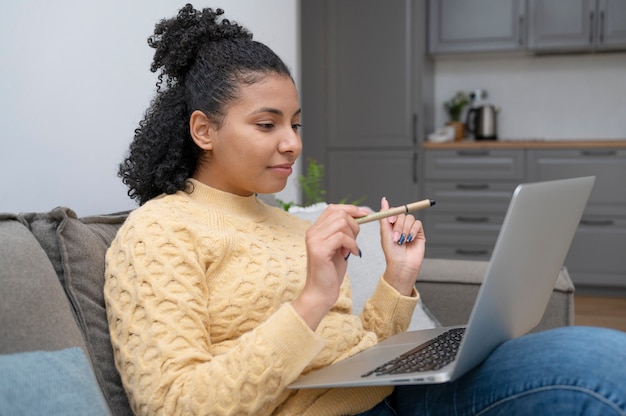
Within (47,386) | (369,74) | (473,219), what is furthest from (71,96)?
(473,219)

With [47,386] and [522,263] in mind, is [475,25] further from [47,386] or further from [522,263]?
[47,386]

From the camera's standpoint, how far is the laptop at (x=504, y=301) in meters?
0.93

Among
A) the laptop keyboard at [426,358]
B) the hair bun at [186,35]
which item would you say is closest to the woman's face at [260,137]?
the hair bun at [186,35]

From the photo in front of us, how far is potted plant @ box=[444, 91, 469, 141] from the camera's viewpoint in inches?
197

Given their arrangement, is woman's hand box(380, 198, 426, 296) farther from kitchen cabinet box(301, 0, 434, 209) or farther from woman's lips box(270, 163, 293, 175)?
kitchen cabinet box(301, 0, 434, 209)

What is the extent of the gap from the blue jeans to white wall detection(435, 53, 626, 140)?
4236 mm

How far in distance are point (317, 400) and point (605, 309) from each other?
3.53 m

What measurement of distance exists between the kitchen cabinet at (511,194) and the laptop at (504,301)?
3.44 m

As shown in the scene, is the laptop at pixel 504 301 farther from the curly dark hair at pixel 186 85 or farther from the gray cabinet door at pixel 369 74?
the gray cabinet door at pixel 369 74

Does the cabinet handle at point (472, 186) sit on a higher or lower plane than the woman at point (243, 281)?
lower

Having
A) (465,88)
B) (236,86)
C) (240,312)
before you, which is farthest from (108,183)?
(465,88)

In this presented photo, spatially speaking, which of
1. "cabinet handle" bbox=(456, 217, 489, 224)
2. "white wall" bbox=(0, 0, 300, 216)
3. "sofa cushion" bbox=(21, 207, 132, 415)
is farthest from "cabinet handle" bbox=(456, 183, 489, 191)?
"sofa cushion" bbox=(21, 207, 132, 415)

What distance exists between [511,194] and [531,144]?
0.34 m

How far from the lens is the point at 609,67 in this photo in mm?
4934
